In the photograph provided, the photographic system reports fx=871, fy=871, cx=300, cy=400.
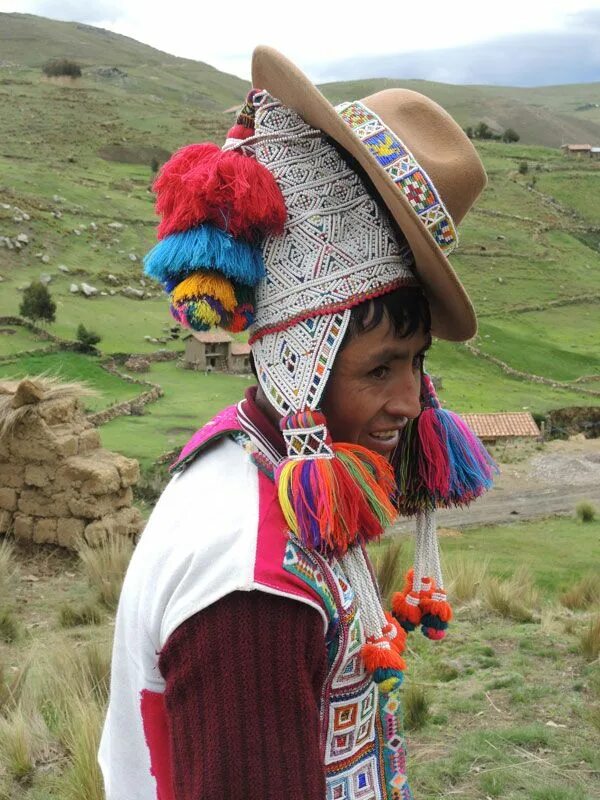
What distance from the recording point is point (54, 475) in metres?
9.87

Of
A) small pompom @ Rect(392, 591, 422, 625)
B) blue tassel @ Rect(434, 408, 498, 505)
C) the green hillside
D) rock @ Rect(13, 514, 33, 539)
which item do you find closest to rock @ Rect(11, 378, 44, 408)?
rock @ Rect(13, 514, 33, 539)

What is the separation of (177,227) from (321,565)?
0.74m

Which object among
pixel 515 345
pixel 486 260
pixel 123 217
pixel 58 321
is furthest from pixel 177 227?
pixel 486 260

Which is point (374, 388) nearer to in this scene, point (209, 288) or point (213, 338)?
point (209, 288)

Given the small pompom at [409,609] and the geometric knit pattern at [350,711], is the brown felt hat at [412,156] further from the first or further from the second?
the small pompom at [409,609]

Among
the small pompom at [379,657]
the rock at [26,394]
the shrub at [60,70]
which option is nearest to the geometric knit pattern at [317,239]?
the small pompom at [379,657]

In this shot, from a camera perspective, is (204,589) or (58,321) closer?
(204,589)

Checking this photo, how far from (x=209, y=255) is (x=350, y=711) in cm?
99

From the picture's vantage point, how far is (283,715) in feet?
4.75

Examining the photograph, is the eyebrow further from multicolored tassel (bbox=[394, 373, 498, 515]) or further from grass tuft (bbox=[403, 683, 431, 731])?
grass tuft (bbox=[403, 683, 431, 731])

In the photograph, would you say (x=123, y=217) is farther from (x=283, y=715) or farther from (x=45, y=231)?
(x=283, y=715)

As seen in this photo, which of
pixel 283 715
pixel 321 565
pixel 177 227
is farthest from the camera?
pixel 177 227

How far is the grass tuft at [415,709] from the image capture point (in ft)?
14.6

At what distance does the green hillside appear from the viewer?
23375 mm
